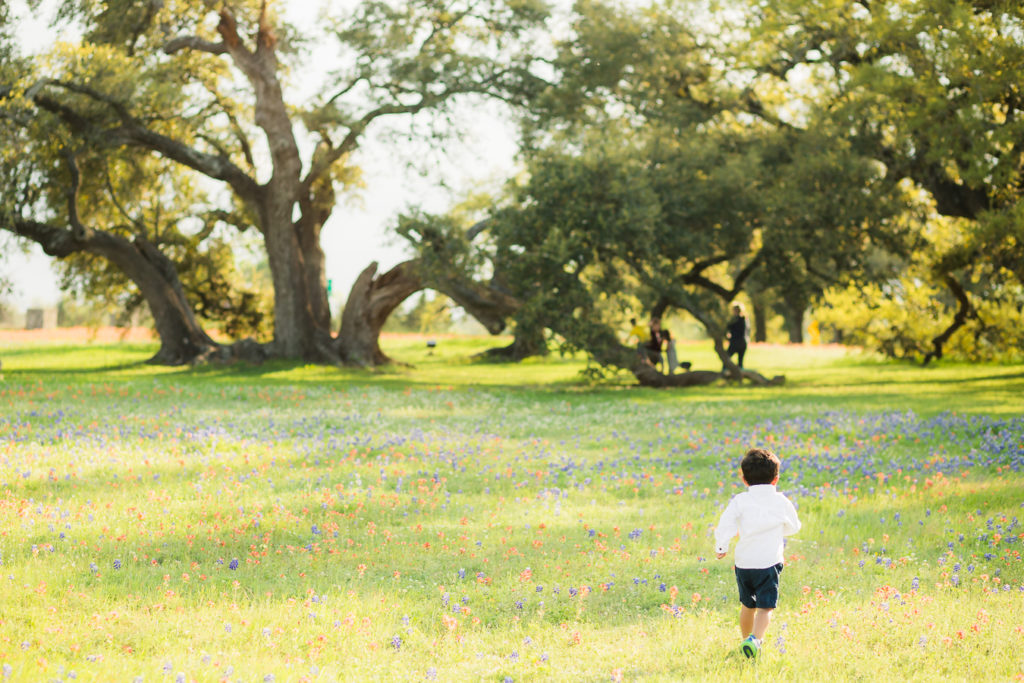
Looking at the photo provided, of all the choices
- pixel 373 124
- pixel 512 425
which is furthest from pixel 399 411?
pixel 373 124

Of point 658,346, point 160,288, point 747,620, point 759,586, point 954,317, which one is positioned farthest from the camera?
point 954,317

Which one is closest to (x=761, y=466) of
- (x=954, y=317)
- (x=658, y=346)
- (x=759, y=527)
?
(x=759, y=527)

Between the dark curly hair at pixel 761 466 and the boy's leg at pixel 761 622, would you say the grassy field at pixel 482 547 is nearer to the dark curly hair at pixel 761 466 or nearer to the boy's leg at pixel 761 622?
the boy's leg at pixel 761 622

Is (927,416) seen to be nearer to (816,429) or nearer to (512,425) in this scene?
(816,429)

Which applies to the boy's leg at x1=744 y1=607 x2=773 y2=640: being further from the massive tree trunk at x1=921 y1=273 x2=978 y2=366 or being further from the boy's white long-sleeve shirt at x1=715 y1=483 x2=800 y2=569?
the massive tree trunk at x1=921 y1=273 x2=978 y2=366

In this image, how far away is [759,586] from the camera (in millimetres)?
6129

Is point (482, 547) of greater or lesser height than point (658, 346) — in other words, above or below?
below

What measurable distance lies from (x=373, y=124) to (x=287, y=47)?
466 centimetres

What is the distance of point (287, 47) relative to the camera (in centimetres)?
3400

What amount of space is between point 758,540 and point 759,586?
30 cm

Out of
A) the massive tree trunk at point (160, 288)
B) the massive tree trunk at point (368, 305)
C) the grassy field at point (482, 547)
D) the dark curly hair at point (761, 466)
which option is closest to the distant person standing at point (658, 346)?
the massive tree trunk at point (368, 305)

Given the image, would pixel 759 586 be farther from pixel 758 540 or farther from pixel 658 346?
pixel 658 346

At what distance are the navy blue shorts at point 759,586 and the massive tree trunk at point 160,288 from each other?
30740mm

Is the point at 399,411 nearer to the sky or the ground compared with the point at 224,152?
nearer to the ground
